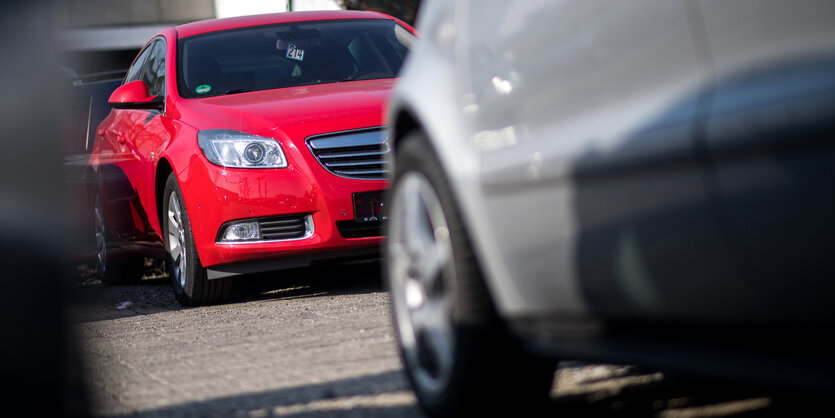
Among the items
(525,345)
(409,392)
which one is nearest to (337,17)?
(409,392)

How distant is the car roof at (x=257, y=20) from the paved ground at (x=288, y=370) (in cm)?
191

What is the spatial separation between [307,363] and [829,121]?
2700 millimetres

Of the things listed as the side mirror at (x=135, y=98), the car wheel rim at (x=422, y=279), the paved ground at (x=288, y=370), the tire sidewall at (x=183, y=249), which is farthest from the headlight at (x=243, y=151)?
the car wheel rim at (x=422, y=279)

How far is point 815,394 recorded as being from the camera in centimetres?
186

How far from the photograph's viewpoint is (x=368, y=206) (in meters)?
6.00

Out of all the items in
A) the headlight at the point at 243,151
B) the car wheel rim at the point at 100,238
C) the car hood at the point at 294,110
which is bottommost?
the car wheel rim at the point at 100,238

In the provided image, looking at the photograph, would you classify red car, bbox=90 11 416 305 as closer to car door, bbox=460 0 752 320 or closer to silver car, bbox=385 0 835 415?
silver car, bbox=385 0 835 415

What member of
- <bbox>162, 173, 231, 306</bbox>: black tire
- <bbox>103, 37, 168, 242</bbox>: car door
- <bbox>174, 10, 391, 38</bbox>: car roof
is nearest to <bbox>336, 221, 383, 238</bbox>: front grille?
<bbox>162, 173, 231, 306</bbox>: black tire

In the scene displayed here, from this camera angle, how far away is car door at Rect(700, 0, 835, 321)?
1.79m

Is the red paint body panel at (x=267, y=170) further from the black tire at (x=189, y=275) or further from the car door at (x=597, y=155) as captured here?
the car door at (x=597, y=155)

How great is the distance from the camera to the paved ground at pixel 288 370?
3.16 meters

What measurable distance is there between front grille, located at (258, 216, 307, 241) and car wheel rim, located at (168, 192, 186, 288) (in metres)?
0.61

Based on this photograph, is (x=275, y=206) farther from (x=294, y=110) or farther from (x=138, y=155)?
(x=138, y=155)

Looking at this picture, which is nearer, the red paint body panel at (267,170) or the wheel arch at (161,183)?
the red paint body panel at (267,170)
